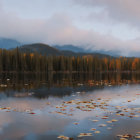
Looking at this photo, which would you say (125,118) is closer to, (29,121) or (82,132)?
(82,132)

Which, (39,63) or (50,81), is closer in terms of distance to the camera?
(50,81)

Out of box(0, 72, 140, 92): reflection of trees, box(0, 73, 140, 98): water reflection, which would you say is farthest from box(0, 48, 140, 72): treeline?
box(0, 73, 140, 98): water reflection

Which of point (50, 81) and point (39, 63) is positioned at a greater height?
point (39, 63)

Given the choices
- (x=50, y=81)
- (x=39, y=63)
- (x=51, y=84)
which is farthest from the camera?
(x=39, y=63)

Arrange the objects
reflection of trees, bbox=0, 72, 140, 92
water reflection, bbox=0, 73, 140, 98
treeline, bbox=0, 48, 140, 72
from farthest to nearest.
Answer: treeline, bbox=0, 48, 140, 72, reflection of trees, bbox=0, 72, 140, 92, water reflection, bbox=0, 73, 140, 98

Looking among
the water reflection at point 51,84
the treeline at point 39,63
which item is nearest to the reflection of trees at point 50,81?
the water reflection at point 51,84

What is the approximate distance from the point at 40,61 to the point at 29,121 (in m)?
145

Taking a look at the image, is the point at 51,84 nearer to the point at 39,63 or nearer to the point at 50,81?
the point at 50,81

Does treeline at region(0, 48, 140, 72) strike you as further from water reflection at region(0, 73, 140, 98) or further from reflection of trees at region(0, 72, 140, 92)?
water reflection at region(0, 73, 140, 98)

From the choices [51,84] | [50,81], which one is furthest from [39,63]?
[51,84]

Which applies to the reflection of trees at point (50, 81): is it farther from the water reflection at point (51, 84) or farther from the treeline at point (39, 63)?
the treeline at point (39, 63)

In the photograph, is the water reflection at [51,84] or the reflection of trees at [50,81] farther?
the reflection of trees at [50,81]

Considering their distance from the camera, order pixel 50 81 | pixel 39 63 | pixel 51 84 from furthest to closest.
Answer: pixel 39 63
pixel 50 81
pixel 51 84

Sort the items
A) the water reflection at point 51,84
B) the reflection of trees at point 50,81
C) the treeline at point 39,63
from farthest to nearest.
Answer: the treeline at point 39,63 < the reflection of trees at point 50,81 < the water reflection at point 51,84
